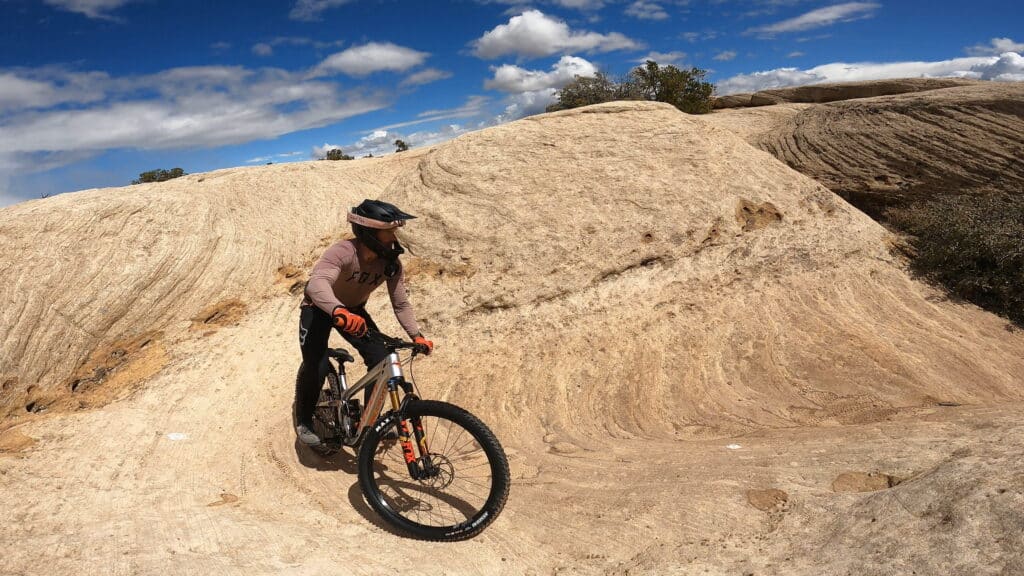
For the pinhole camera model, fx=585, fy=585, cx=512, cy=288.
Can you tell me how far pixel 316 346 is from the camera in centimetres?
416

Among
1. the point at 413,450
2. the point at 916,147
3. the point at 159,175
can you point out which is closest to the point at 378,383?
the point at 413,450

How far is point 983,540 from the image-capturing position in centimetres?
239

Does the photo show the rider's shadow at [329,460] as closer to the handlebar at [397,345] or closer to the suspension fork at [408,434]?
the suspension fork at [408,434]

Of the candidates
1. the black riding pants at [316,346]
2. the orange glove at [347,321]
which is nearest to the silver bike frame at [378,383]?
the black riding pants at [316,346]

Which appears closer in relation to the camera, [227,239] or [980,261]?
[980,261]

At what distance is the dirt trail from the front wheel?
153mm

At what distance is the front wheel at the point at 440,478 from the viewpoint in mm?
3377

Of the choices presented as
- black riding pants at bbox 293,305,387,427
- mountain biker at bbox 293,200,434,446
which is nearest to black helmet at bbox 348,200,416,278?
mountain biker at bbox 293,200,434,446

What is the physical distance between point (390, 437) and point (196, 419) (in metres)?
2.90

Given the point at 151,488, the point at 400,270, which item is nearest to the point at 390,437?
the point at 400,270

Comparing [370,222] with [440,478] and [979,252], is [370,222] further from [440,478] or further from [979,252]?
[979,252]

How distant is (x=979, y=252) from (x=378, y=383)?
7070 mm

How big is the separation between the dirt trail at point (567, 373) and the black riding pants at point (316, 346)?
28.9 inches

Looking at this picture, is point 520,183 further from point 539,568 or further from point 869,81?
point 869,81
